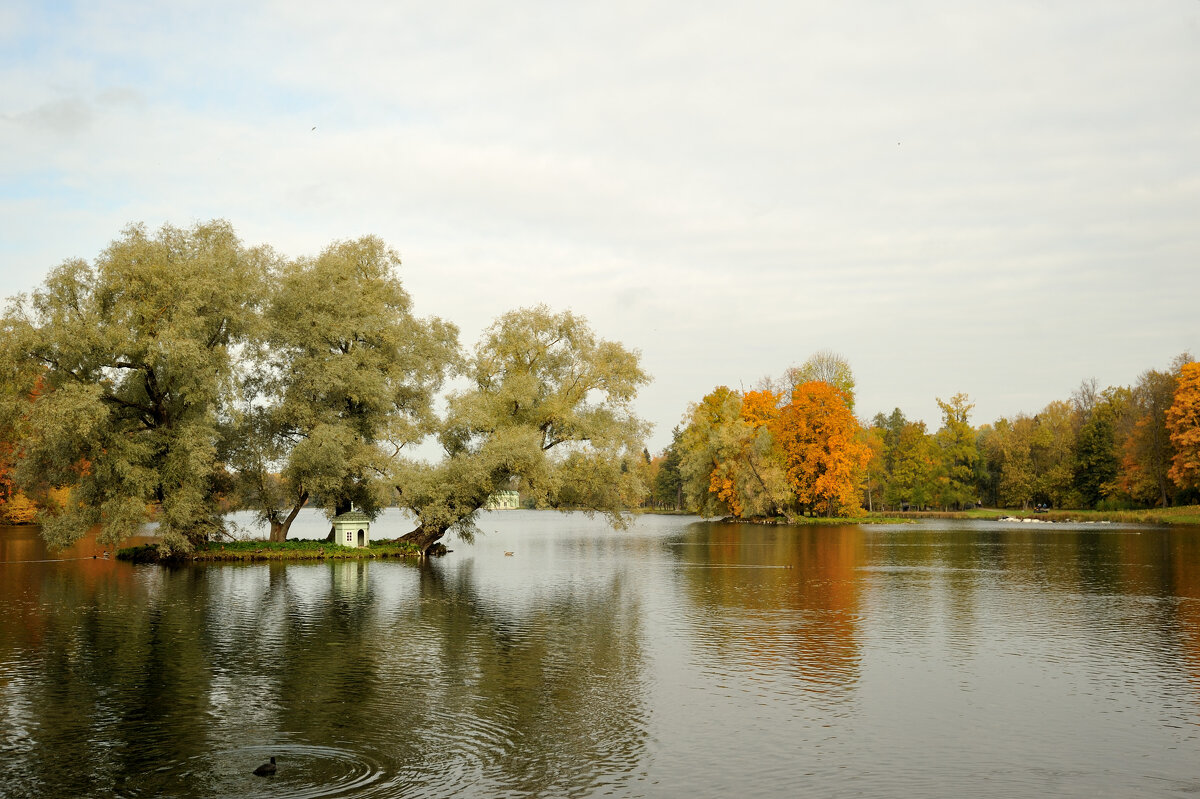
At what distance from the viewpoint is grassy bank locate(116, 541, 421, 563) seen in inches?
1971

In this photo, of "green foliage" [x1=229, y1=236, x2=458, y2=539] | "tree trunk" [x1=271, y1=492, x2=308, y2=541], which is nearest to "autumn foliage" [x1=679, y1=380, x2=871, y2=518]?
"green foliage" [x1=229, y1=236, x2=458, y2=539]

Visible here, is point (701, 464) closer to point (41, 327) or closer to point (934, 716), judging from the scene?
point (41, 327)

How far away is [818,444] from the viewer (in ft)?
334

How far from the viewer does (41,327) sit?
148ft

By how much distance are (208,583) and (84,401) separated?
11342mm

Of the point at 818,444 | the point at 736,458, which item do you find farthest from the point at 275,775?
the point at 818,444

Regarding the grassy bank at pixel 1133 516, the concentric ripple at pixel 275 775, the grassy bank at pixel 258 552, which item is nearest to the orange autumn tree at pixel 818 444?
the grassy bank at pixel 1133 516

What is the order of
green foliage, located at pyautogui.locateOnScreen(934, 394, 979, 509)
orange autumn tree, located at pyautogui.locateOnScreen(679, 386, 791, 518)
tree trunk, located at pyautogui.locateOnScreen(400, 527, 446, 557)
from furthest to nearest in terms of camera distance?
green foliage, located at pyautogui.locateOnScreen(934, 394, 979, 509), orange autumn tree, located at pyautogui.locateOnScreen(679, 386, 791, 518), tree trunk, located at pyautogui.locateOnScreen(400, 527, 446, 557)

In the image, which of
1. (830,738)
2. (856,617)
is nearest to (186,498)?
(856,617)

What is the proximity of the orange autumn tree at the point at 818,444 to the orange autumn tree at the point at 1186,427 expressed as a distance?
3075cm

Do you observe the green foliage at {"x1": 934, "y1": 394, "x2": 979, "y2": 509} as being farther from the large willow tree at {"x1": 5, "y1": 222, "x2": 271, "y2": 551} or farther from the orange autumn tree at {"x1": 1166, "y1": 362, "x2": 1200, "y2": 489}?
the large willow tree at {"x1": 5, "y1": 222, "x2": 271, "y2": 551}

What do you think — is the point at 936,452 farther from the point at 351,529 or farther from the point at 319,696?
the point at 319,696

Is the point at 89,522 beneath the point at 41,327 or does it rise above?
beneath

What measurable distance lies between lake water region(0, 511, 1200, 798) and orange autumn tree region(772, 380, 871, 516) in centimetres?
6153
